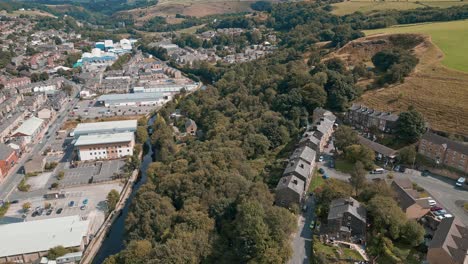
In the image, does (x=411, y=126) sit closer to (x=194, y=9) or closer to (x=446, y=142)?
(x=446, y=142)

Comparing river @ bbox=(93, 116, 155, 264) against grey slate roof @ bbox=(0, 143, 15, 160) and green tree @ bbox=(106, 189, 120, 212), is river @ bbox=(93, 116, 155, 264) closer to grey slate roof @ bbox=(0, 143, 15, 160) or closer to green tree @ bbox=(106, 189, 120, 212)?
green tree @ bbox=(106, 189, 120, 212)

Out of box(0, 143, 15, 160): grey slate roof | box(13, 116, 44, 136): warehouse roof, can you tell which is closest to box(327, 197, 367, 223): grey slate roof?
box(0, 143, 15, 160): grey slate roof

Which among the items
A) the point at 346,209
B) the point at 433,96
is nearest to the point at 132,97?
the point at 433,96

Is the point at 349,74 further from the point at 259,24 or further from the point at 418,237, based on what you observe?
the point at 259,24

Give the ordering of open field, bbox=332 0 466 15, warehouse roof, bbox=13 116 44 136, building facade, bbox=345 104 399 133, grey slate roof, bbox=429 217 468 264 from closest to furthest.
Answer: grey slate roof, bbox=429 217 468 264 → building facade, bbox=345 104 399 133 → warehouse roof, bbox=13 116 44 136 → open field, bbox=332 0 466 15

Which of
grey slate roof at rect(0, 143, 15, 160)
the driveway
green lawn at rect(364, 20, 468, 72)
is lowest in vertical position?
grey slate roof at rect(0, 143, 15, 160)

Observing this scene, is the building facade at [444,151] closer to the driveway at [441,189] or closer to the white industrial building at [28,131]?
the driveway at [441,189]

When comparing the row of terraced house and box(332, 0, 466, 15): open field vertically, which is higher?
box(332, 0, 466, 15): open field
